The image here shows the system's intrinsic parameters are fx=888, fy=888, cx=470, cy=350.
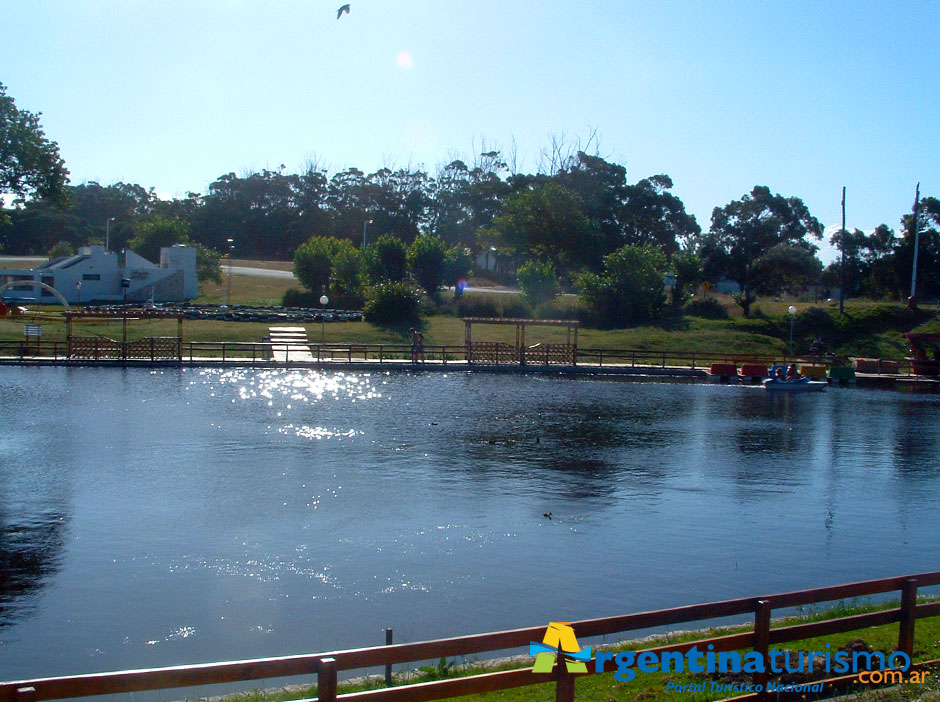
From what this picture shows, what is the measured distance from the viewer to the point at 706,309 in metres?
73.8

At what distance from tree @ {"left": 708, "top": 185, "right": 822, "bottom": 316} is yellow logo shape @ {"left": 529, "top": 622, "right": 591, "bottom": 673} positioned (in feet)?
229

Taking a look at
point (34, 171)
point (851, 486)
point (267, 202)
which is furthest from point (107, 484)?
point (267, 202)

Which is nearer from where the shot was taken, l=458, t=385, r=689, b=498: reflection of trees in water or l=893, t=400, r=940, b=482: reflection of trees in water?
l=458, t=385, r=689, b=498: reflection of trees in water

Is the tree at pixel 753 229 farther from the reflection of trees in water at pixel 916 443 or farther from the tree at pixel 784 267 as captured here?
the reflection of trees in water at pixel 916 443

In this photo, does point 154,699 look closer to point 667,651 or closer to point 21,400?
point 667,651

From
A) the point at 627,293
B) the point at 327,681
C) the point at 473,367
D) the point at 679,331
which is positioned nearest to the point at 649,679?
the point at 327,681

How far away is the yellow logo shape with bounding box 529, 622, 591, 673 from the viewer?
668cm

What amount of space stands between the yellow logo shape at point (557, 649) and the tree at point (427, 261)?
6895 centimetres

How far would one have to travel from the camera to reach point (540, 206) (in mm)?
85188

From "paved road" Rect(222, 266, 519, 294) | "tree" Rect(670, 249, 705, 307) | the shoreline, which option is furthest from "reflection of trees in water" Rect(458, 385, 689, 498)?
"paved road" Rect(222, 266, 519, 294)

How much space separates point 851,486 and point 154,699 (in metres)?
17.4

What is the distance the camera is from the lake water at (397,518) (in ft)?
38.3

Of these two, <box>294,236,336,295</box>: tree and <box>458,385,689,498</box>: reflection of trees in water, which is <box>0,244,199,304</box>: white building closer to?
<box>294,236,336,295</box>: tree

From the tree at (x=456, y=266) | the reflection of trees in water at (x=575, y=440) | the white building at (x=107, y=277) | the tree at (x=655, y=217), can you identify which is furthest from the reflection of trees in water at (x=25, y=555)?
the tree at (x=655, y=217)
